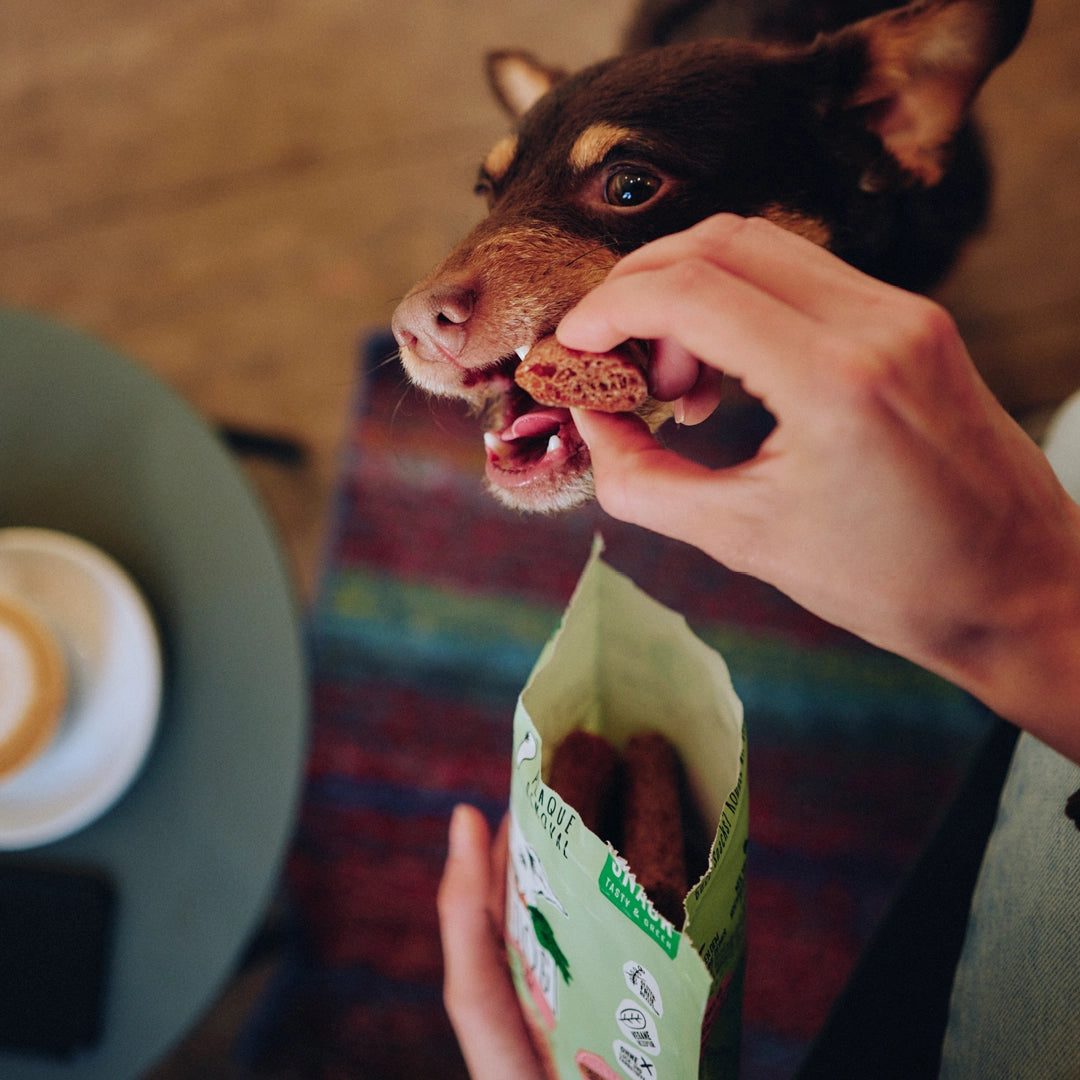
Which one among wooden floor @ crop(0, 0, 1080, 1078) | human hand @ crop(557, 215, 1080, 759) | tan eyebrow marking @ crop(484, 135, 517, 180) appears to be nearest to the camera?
human hand @ crop(557, 215, 1080, 759)

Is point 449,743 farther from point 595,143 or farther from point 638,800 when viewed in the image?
point 595,143

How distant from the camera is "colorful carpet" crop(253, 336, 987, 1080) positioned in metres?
1.21

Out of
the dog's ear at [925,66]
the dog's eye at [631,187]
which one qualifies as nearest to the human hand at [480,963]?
the dog's eye at [631,187]

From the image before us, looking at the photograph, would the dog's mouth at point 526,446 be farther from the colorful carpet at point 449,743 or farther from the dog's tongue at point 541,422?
the colorful carpet at point 449,743

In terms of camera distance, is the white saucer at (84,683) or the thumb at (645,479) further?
the white saucer at (84,683)

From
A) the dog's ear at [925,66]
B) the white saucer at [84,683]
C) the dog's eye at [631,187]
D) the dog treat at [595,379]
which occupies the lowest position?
the white saucer at [84,683]

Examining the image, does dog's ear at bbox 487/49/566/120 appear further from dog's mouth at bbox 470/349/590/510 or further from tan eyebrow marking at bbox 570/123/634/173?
dog's mouth at bbox 470/349/590/510

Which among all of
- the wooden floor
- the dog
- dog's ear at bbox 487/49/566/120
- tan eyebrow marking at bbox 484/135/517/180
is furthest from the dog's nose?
the wooden floor

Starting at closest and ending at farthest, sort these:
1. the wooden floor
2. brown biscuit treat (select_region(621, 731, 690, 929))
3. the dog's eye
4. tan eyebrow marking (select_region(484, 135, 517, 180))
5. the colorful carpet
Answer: brown biscuit treat (select_region(621, 731, 690, 929)) → the dog's eye → tan eyebrow marking (select_region(484, 135, 517, 180)) → the colorful carpet → the wooden floor

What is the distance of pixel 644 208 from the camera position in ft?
2.00

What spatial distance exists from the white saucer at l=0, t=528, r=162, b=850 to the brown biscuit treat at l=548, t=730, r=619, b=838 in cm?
54

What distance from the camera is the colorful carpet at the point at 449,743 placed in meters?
1.21

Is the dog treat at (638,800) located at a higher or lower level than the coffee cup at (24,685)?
higher

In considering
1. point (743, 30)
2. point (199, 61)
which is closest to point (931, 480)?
point (743, 30)
